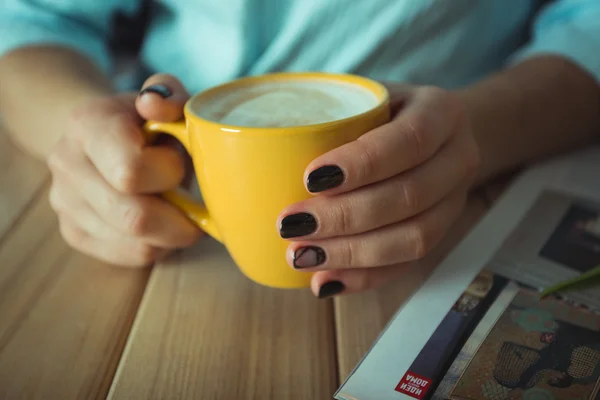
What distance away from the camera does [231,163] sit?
Result: 1.13 feet

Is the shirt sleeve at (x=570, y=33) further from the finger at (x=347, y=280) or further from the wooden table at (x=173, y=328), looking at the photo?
the finger at (x=347, y=280)

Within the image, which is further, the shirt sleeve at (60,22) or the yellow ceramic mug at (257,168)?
the shirt sleeve at (60,22)

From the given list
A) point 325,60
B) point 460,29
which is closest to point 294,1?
point 325,60

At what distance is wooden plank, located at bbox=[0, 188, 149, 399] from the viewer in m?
0.36

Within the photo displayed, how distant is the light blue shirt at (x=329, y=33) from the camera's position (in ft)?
1.98

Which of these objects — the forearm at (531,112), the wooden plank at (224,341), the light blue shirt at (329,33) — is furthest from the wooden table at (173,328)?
the light blue shirt at (329,33)

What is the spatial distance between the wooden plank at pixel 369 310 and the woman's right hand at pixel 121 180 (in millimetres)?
142

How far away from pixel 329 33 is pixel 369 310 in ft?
1.13

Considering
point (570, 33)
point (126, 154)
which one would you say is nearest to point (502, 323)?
point (126, 154)

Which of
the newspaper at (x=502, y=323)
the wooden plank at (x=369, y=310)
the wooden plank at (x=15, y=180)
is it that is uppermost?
the newspaper at (x=502, y=323)

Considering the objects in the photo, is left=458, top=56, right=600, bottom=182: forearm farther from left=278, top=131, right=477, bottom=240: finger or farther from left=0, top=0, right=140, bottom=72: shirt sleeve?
left=0, top=0, right=140, bottom=72: shirt sleeve

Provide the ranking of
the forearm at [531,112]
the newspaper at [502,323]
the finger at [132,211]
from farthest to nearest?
the forearm at [531,112]
the finger at [132,211]
the newspaper at [502,323]

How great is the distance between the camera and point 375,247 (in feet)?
1.24

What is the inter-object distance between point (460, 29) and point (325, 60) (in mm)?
164
